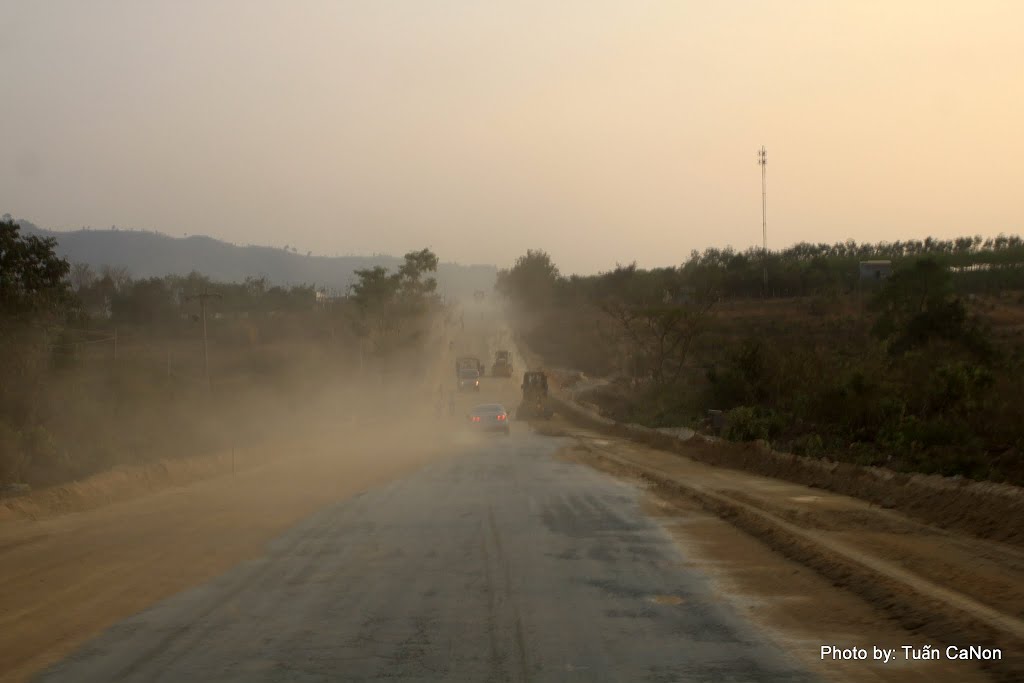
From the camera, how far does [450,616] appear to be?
32.9 ft

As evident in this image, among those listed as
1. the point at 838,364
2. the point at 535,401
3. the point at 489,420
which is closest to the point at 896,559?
the point at 838,364

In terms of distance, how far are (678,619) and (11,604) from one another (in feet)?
22.8

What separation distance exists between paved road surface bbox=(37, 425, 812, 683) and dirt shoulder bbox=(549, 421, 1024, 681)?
156cm

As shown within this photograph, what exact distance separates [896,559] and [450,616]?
579 centimetres

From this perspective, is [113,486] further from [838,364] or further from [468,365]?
[468,365]

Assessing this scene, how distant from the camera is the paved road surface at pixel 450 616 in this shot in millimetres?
8180

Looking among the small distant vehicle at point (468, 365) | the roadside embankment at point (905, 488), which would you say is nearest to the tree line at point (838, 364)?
the roadside embankment at point (905, 488)

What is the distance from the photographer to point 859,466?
2128 cm

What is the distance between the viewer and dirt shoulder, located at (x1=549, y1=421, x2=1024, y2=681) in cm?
916

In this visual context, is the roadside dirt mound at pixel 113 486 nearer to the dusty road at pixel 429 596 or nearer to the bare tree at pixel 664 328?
the dusty road at pixel 429 596

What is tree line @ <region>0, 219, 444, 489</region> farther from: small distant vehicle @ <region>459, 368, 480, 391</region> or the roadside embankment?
the roadside embankment

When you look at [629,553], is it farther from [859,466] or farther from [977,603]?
[859,466]

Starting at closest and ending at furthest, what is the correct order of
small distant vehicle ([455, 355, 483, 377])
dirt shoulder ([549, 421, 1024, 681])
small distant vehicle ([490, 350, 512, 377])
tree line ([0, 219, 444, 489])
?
dirt shoulder ([549, 421, 1024, 681]) < tree line ([0, 219, 444, 489]) < small distant vehicle ([455, 355, 483, 377]) < small distant vehicle ([490, 350, 512, 377])

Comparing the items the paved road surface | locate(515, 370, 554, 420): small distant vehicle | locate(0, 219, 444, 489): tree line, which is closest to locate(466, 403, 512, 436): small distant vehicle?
locate(0, 219, 444, 489): tree line
